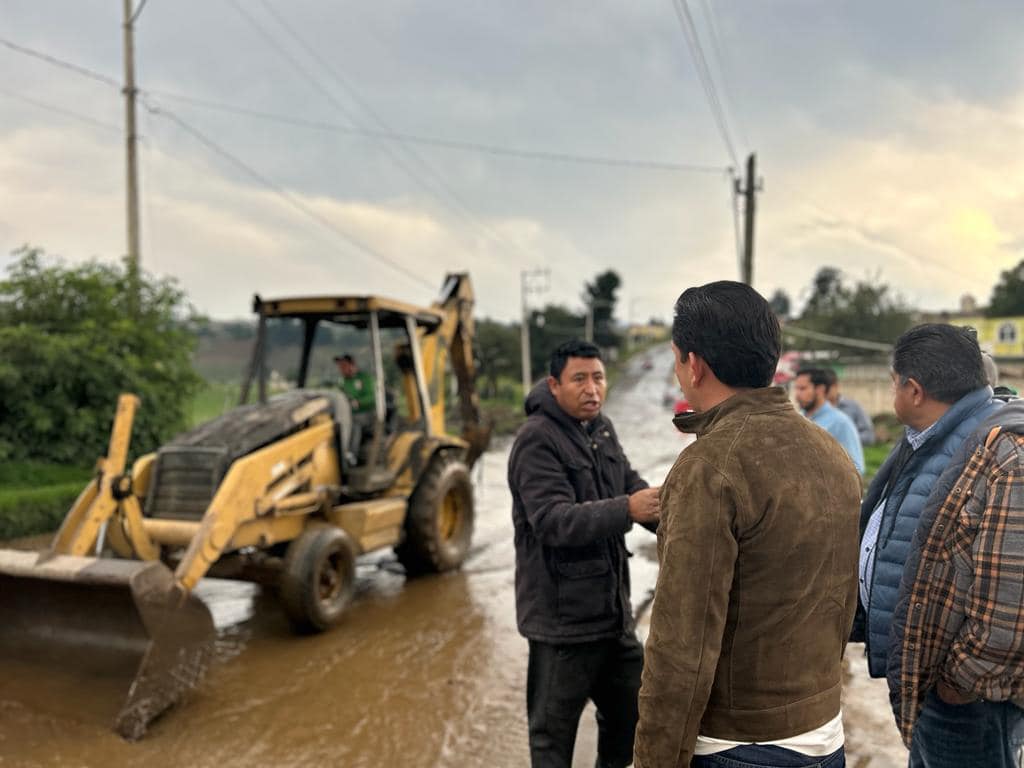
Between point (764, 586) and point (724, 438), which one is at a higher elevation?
point (724, 438)

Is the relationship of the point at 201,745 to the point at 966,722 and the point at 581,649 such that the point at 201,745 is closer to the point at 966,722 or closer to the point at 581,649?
the point at 581,649

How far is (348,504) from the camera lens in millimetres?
6535

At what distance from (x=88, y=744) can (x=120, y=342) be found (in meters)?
8.03

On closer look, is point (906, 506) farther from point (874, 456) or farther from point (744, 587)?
point (874, 456)

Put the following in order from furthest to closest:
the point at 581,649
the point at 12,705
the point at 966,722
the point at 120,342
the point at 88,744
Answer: the point at 120,342, the point at 12,705, the point at 88,744, the point at 581,649, the point at 966,722

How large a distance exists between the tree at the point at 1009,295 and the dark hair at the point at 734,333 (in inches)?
1914

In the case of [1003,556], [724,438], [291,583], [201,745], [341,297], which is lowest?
[201,745]

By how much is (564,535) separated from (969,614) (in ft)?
3.99

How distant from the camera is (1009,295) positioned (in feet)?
143

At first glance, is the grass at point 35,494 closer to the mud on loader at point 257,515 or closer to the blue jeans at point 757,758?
the mud on loader at point 257,515

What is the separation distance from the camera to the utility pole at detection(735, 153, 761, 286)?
14.6 metres

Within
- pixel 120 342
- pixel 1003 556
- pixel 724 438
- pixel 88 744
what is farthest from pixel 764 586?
pixel 120 342

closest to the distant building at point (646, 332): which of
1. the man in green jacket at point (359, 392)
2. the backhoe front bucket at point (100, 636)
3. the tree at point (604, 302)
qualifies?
the tree at point (604, 302)

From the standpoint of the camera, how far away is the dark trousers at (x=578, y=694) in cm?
279
